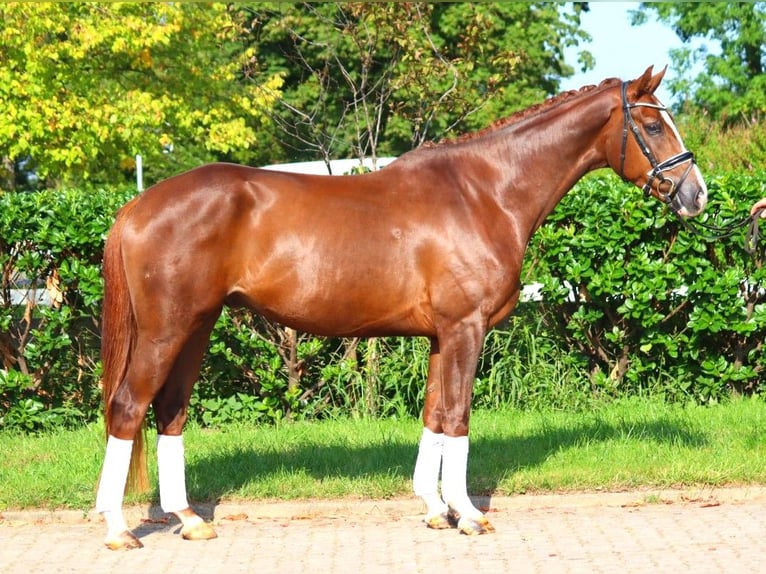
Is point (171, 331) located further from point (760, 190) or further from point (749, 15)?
point (749, 15)

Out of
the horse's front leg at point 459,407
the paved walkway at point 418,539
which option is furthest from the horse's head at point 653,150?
the paved walkway at point 418,539

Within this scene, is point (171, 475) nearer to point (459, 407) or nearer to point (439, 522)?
point (439, 522)

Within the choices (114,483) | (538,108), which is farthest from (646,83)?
(114,483)

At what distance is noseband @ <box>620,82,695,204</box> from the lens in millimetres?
5945

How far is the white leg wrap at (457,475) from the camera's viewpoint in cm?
593

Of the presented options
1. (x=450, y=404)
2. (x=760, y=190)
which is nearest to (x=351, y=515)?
(x=450, y=404)

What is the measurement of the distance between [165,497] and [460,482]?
169 cm

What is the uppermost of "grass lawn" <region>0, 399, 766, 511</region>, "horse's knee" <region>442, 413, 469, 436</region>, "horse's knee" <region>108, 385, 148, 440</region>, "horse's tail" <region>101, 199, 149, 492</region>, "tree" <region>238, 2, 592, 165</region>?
"tree" <region>238, 2, 592, 165</region>

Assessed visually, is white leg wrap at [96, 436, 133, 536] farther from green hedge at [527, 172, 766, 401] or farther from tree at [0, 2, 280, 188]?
tree at [0, 2, 280, 188]

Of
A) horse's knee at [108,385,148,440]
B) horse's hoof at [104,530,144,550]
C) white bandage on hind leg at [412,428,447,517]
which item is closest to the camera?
horse's hoof at [104,530,144,550]

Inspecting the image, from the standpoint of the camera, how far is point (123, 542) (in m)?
5.61

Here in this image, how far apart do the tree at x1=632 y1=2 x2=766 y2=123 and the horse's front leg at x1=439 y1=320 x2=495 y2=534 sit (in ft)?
73.6

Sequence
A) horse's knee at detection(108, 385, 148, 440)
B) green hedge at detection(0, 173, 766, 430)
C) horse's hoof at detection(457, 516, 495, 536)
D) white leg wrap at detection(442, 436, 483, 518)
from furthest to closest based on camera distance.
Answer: green hedge at detection(0, 173, 766, 430)
white leg wrap at detection(442, 436, 483, 518)
horse's hoof at detection(457, 516, 495, 536)
horse's knee at detection(108, 385, 148, 440)

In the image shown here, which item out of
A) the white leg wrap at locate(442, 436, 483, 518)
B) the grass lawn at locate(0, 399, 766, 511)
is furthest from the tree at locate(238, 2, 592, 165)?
the white leg wrap at locate(442, 436, 483, 518)
